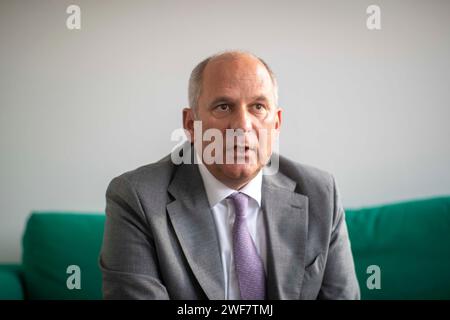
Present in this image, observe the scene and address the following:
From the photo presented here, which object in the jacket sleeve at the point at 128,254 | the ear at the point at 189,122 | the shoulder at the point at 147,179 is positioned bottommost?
the jacket sleeve at the point at 128,254

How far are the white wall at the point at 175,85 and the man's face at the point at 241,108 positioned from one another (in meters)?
0.61

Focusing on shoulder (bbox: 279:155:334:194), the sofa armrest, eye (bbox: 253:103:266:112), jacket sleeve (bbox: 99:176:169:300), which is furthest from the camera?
the sofa armrest

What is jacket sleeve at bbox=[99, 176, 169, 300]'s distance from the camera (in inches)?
48.8

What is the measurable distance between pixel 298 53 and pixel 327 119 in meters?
0.29

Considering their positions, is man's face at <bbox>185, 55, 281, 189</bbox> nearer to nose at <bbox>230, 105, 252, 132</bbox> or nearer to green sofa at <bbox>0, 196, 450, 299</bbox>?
nose at <bbox>230, 105, 252, 132</bbox>

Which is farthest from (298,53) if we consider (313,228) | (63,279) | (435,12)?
(63,279)

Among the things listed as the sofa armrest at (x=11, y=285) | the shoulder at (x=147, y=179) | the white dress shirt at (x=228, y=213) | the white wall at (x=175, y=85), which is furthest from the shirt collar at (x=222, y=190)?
the sofa armrest at (x=11, y=285)

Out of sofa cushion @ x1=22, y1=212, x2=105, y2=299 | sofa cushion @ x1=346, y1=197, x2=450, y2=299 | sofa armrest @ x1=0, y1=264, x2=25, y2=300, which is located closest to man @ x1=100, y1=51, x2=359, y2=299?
sofa cushion @ x1=346, y1=197, x2=450, y2=299

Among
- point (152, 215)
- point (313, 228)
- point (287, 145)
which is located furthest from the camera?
point (287, 145)

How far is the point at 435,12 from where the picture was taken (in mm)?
2068

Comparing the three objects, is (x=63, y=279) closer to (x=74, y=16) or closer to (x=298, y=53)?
(x=74, y=16)

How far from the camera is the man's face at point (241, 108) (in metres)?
1.32

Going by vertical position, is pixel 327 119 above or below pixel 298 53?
below

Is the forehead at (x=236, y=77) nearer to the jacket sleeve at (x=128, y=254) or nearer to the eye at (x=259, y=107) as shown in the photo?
the eye at (x=259, y=107)
